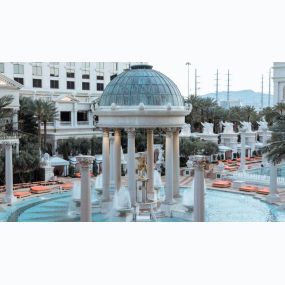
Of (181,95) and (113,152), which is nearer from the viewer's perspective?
(181,95)

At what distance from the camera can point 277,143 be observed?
45.0 ft

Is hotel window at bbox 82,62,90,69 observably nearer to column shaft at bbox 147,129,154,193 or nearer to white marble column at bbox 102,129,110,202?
white marble column at bbox 102,129,110,202

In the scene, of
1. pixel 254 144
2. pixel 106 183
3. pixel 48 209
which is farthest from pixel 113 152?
pixel 254 144

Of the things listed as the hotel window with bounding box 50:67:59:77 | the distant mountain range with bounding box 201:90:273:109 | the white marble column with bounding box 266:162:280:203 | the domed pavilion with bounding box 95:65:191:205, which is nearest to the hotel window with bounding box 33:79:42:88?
the hotel window with bounding box 50:67:59:77

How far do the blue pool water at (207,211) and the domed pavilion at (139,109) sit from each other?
1356 mm

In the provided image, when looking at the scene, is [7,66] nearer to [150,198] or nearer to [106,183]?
[106,183]

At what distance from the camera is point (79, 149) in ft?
50.7

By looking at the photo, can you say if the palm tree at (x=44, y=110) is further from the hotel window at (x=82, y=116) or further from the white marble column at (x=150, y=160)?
the white marble column at (x=150, y=160)

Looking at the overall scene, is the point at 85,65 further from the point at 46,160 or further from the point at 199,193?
the point at 199,193

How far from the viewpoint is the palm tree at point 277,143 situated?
13.7m

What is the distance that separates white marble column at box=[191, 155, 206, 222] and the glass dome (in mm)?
3390

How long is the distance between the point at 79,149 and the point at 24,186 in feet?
8.73

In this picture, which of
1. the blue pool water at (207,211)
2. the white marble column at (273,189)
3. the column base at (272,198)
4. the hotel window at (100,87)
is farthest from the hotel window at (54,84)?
the column base at (272,198)

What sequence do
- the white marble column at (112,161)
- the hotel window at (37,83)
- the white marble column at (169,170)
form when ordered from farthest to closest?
the white marble column at (112,161)
the white marble column at (169,170)
the hotel window at (37,83)
